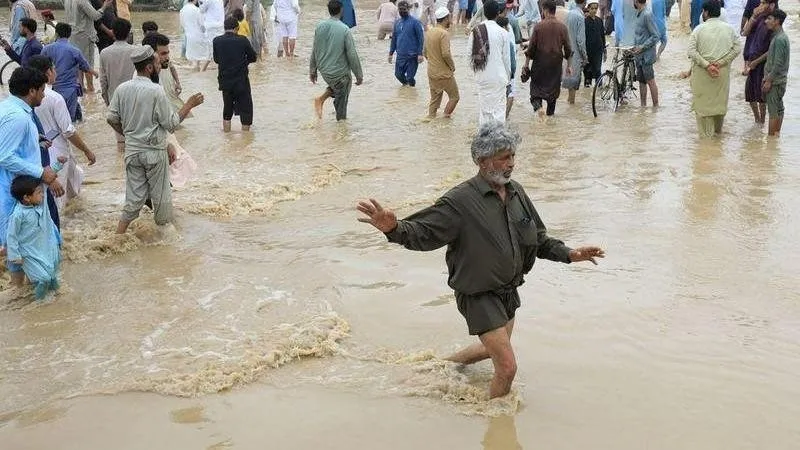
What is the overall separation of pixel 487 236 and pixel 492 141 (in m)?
0.47

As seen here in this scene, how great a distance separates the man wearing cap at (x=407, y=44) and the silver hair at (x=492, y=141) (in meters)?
10.5

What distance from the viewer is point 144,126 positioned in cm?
750

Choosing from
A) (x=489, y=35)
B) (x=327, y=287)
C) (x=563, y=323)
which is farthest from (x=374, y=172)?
(x=563, y=323)

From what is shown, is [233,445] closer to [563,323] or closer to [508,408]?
[508,408]

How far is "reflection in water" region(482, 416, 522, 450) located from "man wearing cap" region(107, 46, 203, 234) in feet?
12.5

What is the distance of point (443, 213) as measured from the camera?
4547 millimetres

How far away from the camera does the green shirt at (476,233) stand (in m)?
4.53

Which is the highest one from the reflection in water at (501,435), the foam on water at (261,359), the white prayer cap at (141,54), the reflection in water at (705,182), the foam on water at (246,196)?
the white prayer cap at (141,54)

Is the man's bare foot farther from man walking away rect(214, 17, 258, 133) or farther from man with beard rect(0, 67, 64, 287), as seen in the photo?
man with beard rect(0, 67, 64, 287)

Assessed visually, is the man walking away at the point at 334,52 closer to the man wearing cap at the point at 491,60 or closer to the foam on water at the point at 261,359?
the man wearing cap at the point at 491,60

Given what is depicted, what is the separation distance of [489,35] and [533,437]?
6.93m

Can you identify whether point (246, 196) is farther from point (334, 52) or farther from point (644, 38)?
point (644, 38)

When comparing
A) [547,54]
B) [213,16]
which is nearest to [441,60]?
[547,54]

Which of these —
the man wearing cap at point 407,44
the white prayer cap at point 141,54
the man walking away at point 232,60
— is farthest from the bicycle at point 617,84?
the white prayer cap at point 141,54
